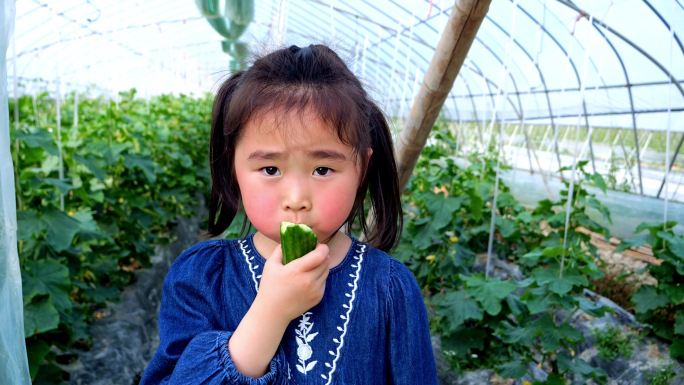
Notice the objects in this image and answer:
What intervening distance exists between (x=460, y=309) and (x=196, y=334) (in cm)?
219

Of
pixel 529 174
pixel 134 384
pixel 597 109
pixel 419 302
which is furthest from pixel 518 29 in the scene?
pixel 419 302

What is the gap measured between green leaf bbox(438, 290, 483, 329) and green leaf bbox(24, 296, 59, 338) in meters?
1.77

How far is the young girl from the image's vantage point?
0.97 meters

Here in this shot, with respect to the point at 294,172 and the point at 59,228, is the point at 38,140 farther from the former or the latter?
the point at 294,172

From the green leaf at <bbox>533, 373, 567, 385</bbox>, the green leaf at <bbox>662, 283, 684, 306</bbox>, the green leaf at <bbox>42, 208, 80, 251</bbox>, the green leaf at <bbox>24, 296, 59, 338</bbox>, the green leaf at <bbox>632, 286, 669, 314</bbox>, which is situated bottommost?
the green leaf at <bbox>533, 373, 567, 385</bbox>

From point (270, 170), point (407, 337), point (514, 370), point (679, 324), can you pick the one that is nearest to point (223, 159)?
point (270, 170)

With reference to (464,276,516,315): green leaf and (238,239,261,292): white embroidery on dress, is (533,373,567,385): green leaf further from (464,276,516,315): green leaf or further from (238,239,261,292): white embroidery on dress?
(238,239,261,292): white embroidery on dress

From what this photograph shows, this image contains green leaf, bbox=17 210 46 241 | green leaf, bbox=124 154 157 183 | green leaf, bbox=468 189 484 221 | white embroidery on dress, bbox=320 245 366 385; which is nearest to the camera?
white embroidery on dress, bbox=320 245 366 385

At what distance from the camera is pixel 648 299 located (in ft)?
10.7

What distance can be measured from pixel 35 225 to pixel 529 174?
7.52 meters

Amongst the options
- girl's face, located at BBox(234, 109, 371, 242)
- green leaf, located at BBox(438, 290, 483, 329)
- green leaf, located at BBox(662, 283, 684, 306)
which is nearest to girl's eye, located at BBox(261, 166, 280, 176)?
girl's face, located at BBox(234, 109, 371, 242)

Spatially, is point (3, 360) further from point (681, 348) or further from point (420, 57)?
point (420, 57)

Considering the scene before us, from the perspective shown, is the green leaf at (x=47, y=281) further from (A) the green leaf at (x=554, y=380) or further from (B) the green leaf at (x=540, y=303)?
(A) the green leaf at (x=554, y=380)

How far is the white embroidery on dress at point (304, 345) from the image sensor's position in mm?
1043
